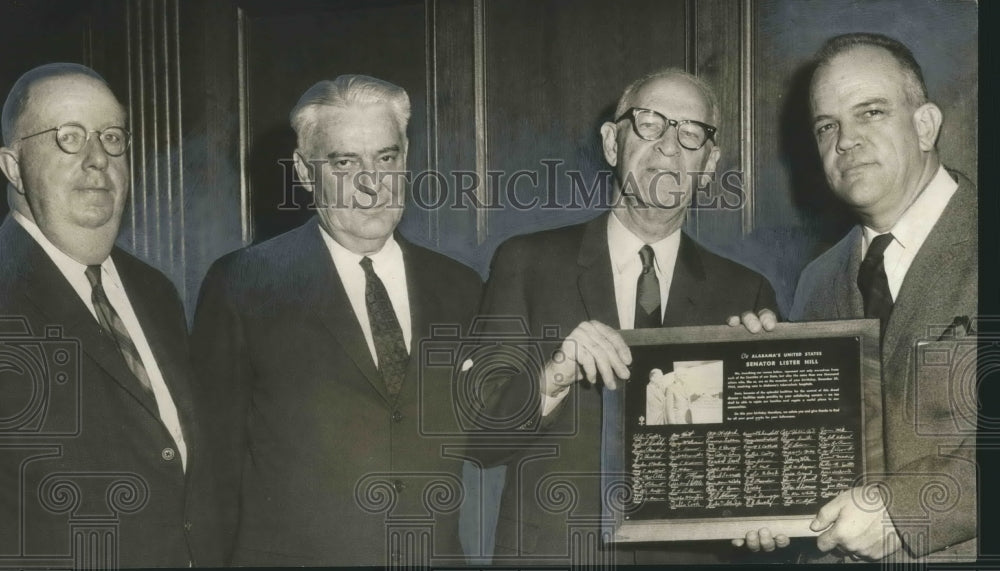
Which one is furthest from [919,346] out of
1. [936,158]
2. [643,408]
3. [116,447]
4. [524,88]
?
[116,447]

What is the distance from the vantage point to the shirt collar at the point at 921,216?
15.6 feet

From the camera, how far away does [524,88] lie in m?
4.83

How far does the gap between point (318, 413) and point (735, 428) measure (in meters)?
1.45

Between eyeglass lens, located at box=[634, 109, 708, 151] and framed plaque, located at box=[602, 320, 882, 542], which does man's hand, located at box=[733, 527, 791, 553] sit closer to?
framed plaque, located at box=[602, 320, 882, 542]

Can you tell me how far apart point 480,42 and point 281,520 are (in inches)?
72.0

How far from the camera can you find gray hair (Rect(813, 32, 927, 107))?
4742mm

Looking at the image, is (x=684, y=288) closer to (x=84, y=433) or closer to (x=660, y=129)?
(x=660, y=129)

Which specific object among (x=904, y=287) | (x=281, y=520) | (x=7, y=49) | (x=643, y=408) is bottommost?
(x=281, y=520)

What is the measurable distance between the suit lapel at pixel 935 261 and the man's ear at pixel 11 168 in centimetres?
309

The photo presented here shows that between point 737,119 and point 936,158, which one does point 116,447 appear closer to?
point 737,119

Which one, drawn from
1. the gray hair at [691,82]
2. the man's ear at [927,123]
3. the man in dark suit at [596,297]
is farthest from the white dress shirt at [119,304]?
the man's ear at [927,123]

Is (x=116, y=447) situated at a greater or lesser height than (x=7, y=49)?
lesser

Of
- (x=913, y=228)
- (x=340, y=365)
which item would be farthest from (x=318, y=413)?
(x=913, y=228)

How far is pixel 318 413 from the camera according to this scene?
470 cm
